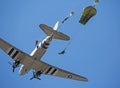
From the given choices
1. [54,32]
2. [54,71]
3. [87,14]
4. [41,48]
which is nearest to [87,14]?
[87,14]

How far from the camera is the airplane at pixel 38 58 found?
152 ft

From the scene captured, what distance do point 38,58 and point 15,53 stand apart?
4.47m

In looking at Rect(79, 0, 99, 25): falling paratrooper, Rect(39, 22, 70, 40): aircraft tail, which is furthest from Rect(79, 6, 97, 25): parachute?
Result: Rect(39, 22, 70, 40): aircraft tail

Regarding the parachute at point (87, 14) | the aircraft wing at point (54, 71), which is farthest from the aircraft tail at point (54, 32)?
the parachute at point (87, 14)

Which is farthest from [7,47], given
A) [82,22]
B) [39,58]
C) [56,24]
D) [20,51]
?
[82,22]

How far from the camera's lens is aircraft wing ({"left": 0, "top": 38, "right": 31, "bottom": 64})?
48.0 metres

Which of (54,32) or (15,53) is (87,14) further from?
(15,53)

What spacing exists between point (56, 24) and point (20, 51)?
26.0 feet

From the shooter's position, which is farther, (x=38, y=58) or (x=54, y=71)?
(x=54, y=71)

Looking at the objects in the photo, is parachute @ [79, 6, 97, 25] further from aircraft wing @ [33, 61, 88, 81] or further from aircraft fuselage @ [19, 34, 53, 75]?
aircraft wing @ [33, 61, 88, 81]

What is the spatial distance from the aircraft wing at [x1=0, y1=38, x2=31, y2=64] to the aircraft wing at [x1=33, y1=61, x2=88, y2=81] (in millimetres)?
3073

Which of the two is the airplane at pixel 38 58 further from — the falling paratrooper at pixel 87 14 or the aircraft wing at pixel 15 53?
the falling paratrooper at pixel 87 14

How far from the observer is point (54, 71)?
53.2 m

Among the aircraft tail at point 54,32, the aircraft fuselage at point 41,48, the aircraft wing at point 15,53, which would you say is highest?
the aircraft tail at point 54,32
